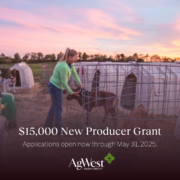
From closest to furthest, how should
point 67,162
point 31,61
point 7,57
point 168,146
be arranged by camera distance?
point 67,162 < point 168,146 < point 7,57 < point 31,61

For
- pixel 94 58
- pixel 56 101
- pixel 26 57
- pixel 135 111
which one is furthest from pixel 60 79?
pixel 26 57

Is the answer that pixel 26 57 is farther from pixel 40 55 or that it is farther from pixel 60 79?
pixel 60 79

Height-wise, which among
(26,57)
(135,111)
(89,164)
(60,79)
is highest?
(26,57)

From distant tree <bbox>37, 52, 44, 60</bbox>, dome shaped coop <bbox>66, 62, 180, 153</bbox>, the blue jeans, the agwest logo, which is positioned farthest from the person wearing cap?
distant tree <bbox>37, 52, 44, 60</bbox>

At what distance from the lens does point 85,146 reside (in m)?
3.97

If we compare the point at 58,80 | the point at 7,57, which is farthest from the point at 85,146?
the point at 7,57

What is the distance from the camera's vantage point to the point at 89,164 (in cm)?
321

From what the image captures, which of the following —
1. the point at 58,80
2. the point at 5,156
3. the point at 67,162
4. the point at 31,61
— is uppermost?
the point at 31,61

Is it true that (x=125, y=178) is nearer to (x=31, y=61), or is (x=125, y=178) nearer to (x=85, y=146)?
(x=85, y=146)

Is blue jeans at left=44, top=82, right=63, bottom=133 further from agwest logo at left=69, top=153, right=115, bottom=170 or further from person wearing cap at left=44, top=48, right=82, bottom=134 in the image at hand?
agwest logo at left=69, top=153, right=115, bottom=170

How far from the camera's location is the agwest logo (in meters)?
3.12

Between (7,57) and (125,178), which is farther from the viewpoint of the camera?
(7,57)

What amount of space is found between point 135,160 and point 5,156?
7.13ft

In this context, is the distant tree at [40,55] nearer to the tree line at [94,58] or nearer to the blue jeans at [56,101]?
the tree line at [94,58]
